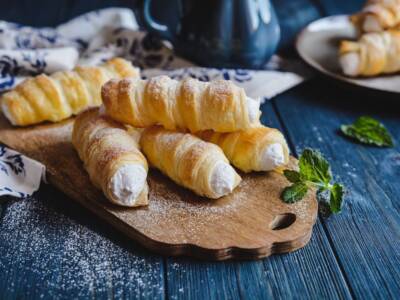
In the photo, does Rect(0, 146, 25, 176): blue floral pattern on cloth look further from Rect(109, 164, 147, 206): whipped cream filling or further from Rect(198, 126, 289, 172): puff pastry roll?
Rect(198, 126, 289, 172): puff pastry roll

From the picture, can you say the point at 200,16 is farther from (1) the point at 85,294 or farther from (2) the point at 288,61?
(1) the point at 85,294

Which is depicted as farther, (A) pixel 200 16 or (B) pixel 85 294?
(A) pixel 200 16

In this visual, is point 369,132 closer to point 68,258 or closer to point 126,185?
point 126,185

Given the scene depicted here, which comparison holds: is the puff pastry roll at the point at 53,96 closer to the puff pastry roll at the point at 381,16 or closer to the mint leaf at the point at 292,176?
the mint leaf at the point at 292,176

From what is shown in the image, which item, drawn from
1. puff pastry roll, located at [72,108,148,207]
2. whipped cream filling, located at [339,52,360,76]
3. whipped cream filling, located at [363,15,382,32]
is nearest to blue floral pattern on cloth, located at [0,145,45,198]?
puff pastry roll, located at [72,108,148,207]

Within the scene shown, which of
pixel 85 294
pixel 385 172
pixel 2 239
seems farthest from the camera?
pixel 385 172

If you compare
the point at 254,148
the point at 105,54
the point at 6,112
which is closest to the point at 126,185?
the point at 254,148

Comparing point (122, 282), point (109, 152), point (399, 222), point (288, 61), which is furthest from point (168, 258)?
point (288, 61)
